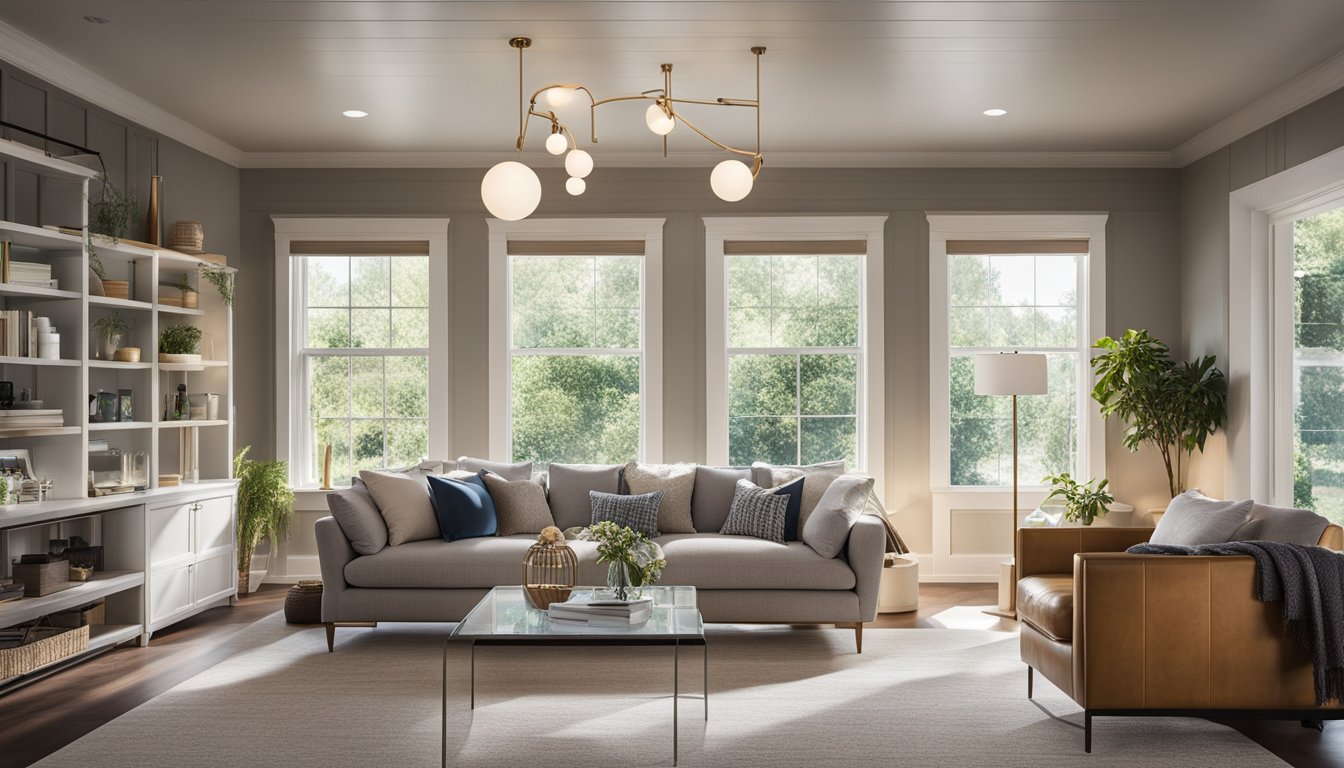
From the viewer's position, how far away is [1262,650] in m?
3.52

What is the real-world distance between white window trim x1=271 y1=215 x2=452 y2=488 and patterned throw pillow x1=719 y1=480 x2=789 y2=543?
7.46 ft

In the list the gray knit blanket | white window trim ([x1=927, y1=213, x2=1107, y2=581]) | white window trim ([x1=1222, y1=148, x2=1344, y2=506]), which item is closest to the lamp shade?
white window trim ([x1=927, y1=213, x2=1107, y2=581])

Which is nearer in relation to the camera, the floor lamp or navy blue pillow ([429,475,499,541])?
navy blue pillow ([429,475,499,541])

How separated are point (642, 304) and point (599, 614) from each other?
3429 millimetres

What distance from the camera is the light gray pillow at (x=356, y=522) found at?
505 cm

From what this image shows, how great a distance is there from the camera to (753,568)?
503 cm

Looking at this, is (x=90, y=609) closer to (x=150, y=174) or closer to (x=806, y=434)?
(x=150, y=174)

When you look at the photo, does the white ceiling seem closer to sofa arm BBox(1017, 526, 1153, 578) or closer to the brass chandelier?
the brass chandelier

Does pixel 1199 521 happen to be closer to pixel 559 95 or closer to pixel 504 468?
pixel 559 95

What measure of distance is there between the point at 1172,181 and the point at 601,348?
4.04 meters

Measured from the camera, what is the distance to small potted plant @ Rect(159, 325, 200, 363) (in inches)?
224

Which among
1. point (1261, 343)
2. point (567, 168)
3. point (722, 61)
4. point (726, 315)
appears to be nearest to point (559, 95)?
point (567, 168)

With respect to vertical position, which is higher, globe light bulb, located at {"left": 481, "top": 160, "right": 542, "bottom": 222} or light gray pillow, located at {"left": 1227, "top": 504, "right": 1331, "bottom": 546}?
globe light bulb, located at {"left": 481, "top": 160, "right": 542, "bottom": 222}

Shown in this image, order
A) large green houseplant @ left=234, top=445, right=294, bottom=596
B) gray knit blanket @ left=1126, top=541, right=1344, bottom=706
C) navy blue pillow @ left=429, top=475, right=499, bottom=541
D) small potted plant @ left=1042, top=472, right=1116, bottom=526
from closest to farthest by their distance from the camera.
→ 1. gray knit blanket @ left=1126, top=541, right=1344, bottom=706
2. navy blue pillow @ left=429, top=475, right=499, bottom=541
3. small potted plant @ left=1042, top=472, right=1116, bottom=526
4. large green houseplant @ left=234, top=445, right=294, bottom=596
